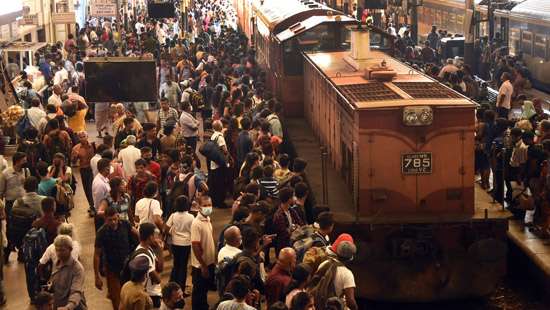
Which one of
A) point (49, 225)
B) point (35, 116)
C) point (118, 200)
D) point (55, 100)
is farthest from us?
point (55, 100)

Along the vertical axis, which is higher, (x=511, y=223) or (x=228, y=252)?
(x=228, y=252)

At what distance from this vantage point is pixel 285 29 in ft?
73.5

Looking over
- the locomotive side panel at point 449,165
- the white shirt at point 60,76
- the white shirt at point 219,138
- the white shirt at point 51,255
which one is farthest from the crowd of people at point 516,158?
the white shirt at point 60,76

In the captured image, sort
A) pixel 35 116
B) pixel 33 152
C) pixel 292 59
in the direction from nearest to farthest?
pixel 33 152 < pixel 35 116 < pixel 292 59

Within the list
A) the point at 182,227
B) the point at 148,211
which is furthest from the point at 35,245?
the point at 182,227

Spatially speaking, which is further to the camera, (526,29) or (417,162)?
(526,29)

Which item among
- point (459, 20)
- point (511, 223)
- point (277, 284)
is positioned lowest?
point (511, 223)

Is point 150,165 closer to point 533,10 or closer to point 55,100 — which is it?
point 55,100

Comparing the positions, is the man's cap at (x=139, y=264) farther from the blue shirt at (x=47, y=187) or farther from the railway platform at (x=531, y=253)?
the railway platform at (x=531, y=253)

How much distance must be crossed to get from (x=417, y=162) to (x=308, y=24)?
8379 millimetres

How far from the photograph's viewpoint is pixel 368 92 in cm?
1380

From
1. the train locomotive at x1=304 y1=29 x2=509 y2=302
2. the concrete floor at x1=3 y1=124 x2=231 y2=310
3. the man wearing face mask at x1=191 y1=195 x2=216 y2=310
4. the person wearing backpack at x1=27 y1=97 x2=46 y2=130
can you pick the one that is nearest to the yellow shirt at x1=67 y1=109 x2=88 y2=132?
the person wearing backpack at x1=27 y1=97 x2=46 y2=130

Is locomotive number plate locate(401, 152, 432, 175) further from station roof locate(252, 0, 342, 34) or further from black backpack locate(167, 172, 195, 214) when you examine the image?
station roof locate(252, 0, 342, 34)

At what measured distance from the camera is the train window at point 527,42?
2939cm
